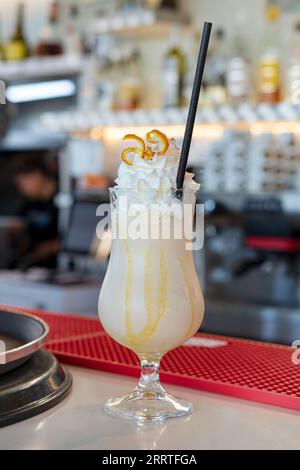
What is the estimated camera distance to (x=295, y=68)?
3053 mm

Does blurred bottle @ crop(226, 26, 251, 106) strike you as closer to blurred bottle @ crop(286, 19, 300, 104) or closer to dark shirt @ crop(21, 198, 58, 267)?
blurred bottle @ crop(286, 19, 300, 104)

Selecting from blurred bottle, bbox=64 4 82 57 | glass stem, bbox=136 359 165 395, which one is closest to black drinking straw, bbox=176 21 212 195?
glass stem, bbox=136 359 165 395

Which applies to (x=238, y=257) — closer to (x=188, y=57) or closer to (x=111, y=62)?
(x=188, y=57)

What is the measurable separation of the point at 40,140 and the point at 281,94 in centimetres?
160

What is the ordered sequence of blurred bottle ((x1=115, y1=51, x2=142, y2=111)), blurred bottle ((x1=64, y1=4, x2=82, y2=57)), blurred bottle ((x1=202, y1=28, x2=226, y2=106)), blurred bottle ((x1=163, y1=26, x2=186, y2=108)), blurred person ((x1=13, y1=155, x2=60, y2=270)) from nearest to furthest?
blurred bottle ((x1=202, y1=28, x2=226, y2=106))
blurred bottle ((x1=163, y1=26, x2=186, y2=108))
blurred bottle ((x1=115, y1=51, x2=142, y2=111))
blurred bottle ((x1=64, y1=4, x2=82, y2=57))
blurred person ((x1=13, y1=155, x2=60, y2=270))

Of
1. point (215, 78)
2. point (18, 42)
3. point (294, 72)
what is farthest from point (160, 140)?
point (18, 42)

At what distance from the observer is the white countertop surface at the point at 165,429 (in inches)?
32.5

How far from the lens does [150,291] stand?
37.4 inches

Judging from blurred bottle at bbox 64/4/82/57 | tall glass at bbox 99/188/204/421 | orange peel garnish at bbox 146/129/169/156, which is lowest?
tall glass at bbox 99/188/204/421

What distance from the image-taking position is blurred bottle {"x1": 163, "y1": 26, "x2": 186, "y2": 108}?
11.2ft

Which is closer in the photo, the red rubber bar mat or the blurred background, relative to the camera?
the red rubber bar mat

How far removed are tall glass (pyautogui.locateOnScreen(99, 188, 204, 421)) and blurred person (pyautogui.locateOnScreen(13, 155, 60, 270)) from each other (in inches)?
123

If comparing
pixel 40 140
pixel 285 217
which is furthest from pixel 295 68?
pixel 40 140

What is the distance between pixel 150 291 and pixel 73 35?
327 cm
